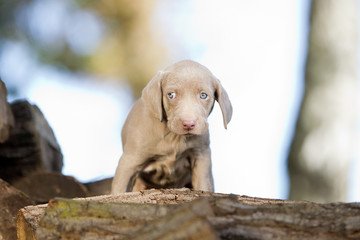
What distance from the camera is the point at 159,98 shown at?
4980 mm

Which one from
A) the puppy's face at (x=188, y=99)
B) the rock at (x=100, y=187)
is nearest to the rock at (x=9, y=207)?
the puppy's face at (x=188, y=99)

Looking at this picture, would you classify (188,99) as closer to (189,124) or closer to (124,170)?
(189,124)

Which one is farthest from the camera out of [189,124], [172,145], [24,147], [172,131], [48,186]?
[24,147]

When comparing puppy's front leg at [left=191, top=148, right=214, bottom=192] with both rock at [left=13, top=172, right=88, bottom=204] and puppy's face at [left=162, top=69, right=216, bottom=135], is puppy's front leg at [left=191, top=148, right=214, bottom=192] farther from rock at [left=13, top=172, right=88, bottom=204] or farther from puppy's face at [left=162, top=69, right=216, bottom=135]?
rock at [left=13, top=172, right=88, bottom=204]

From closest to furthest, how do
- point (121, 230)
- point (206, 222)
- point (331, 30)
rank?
1. point (206, 222)
2. point (121, 230)
3. point (331, 30)

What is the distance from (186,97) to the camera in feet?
16.0

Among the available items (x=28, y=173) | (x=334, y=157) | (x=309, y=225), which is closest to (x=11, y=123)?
(x=28, y=173)

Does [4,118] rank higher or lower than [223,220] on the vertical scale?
higher

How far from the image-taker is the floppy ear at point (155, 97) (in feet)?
16.4

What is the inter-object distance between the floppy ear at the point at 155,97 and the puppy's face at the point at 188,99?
47 mm

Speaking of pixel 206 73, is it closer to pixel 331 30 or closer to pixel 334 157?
pixel 334 157

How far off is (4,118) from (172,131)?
1.99 meters

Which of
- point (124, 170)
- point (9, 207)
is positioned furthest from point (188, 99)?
point (9, 207)

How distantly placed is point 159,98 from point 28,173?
2.20m
